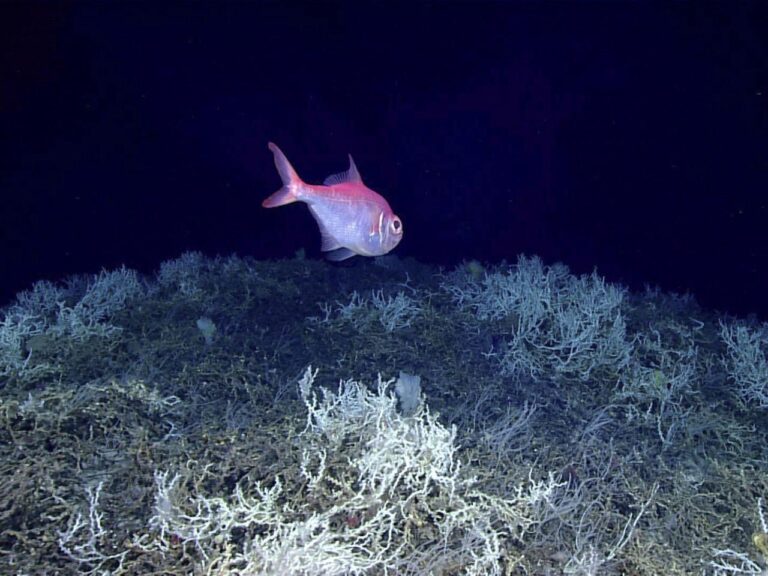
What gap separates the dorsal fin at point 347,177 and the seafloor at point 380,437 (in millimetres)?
1609

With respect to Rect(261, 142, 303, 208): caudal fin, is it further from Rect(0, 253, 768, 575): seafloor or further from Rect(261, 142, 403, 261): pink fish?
Rect(0, 253, 768, 575): seafloor

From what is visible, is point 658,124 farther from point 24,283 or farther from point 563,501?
point 24,283

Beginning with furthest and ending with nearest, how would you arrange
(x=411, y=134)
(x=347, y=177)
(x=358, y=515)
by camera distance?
(x=411, y=134) < (x=347, y=177) < (x=358, y=515)

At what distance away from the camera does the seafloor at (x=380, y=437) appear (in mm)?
2438

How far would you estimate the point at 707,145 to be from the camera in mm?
11477

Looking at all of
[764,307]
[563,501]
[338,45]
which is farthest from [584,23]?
[563,501]

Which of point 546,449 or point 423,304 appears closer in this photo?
point 546,449

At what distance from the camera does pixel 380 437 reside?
2.82m

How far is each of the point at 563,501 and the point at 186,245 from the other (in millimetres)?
11399

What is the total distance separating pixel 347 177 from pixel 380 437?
7.88 ft

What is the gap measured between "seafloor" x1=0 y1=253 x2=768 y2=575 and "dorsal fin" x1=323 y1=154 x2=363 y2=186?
1.61 metres

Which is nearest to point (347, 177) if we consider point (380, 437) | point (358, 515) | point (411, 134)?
point (380, 437)

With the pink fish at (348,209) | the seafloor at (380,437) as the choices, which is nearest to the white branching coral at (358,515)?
the seafloor at (380,437)

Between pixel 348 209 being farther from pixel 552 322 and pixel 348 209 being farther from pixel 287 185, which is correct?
pixel 552 322
